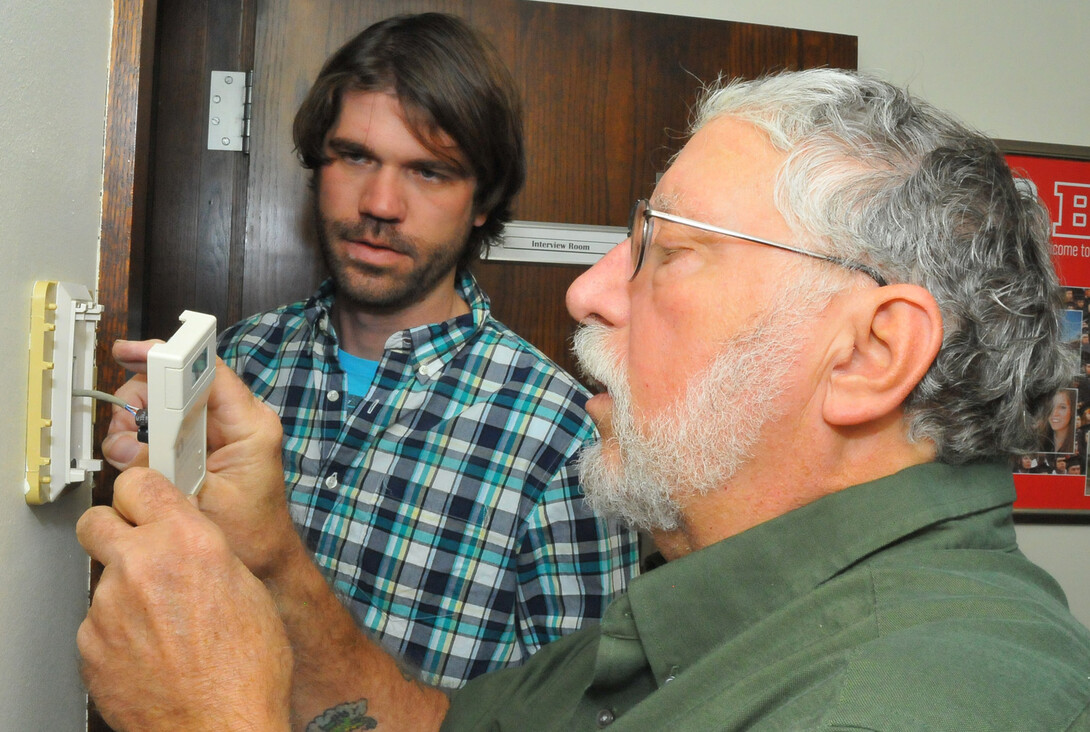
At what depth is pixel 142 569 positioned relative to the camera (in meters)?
0.65

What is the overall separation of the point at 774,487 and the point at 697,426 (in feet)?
0.31

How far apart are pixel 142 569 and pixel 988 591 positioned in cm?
63

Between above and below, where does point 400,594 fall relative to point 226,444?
below

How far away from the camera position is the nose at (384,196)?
56.8 inches

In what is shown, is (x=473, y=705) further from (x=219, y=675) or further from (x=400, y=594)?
(x=219, y=675)

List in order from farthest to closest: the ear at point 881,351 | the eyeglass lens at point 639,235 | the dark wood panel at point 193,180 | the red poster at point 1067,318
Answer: the red poster at point 1067,318
the dark wood panel at point 193,180
the eyeglass lens at point 639,235
the ear at point 881,351

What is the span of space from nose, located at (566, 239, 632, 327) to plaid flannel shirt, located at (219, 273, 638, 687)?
1.32 feet

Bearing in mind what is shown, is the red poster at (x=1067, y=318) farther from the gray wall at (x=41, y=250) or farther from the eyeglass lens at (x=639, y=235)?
the gray wall at (x=41, y=250)

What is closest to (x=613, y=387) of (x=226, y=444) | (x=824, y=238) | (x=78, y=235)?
(x=824, y=238)

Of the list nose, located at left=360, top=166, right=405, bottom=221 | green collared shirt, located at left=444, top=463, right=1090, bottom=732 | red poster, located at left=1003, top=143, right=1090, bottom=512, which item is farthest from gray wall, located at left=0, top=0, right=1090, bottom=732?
red poster, located at left=1003, top=143, right=1090, bottom=512

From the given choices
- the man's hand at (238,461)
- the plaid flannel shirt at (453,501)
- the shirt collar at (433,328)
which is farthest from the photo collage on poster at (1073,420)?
the man's hand at (238,461)

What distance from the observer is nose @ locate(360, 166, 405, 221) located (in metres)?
1.44

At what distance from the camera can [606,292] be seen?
1010 mm

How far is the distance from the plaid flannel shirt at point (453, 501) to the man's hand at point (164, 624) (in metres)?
0.61
